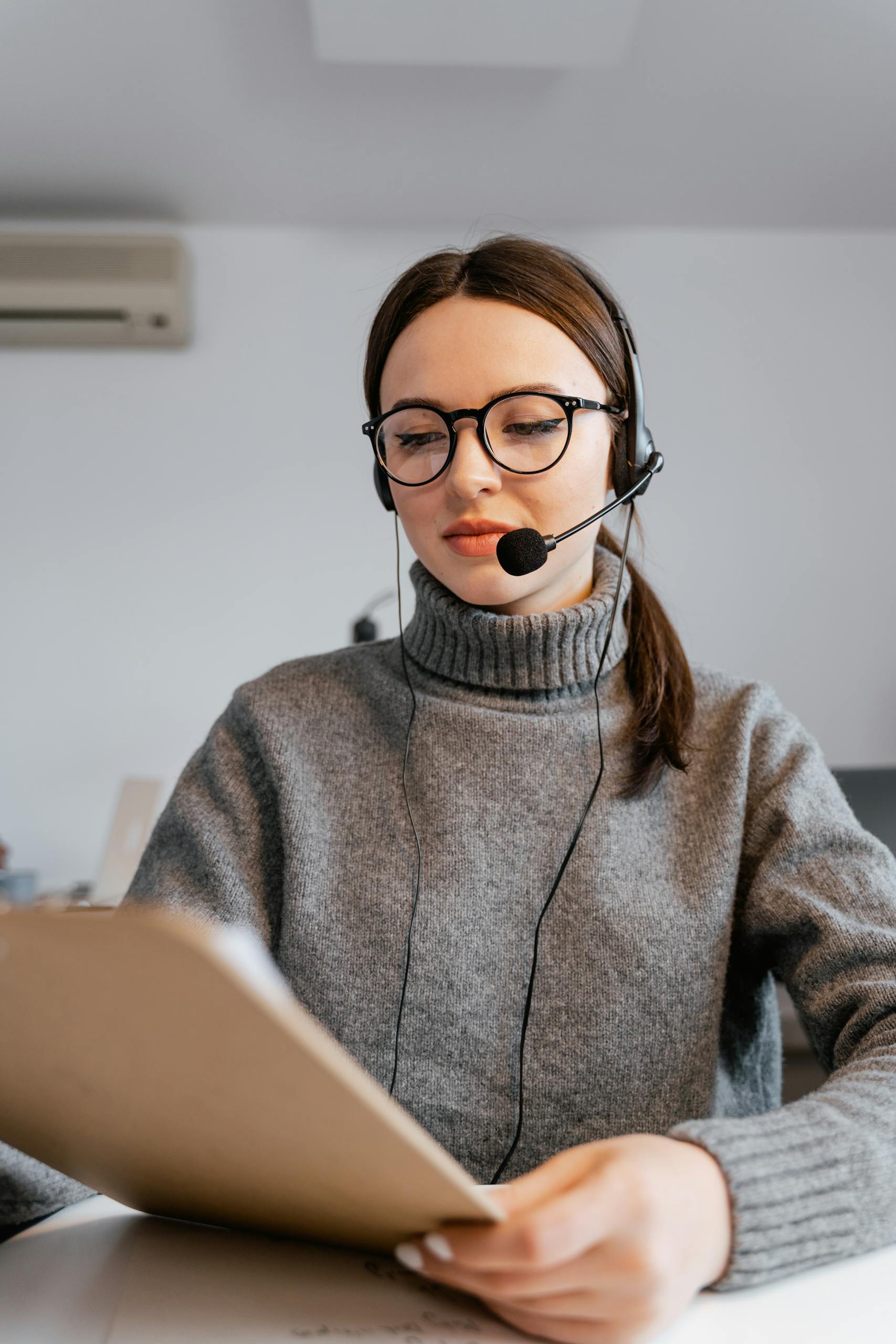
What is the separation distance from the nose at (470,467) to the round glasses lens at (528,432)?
1cm

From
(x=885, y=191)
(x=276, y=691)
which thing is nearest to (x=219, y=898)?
(x=276, y=691)

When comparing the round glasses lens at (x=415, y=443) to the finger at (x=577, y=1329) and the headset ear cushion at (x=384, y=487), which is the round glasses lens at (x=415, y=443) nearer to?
the headset ear cushion at (x=384, y=487)

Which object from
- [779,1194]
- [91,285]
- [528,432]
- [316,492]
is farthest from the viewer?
[316,492]

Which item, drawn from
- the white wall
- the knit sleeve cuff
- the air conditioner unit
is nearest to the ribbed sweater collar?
the knit sleeve cuff

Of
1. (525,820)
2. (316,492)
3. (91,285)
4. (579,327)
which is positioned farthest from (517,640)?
(91,285)

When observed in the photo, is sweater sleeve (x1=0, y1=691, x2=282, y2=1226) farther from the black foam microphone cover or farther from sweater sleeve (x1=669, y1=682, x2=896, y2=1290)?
sweater sleeve (x1=669, y1=682, x2=896, y2=1290)

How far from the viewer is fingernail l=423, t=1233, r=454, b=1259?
40 cm

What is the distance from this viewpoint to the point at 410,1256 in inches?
16.5

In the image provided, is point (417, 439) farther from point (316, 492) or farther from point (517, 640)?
point (316, 492)

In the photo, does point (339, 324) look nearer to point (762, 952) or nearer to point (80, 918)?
point (762, 952)

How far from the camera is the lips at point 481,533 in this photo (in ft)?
2.70

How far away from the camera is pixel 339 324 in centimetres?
265

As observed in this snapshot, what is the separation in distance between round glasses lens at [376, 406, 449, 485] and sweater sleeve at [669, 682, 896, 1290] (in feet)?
1.13

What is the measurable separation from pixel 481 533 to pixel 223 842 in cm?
32
